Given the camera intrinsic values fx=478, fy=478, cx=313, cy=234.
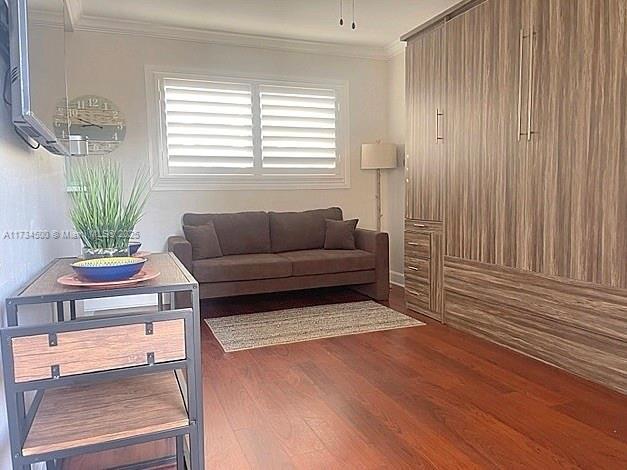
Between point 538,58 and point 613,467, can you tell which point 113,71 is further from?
point 613,467

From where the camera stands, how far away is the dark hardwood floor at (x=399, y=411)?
1.88 m

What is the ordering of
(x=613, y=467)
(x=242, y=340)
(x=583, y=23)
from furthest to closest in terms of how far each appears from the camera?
1. (x=242, y=340)
2. (x=583, y=23)
3. (x=613, y=467)

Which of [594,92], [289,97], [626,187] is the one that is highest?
[289,97]

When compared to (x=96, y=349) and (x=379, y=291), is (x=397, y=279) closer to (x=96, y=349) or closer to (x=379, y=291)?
(x=379, y=291)

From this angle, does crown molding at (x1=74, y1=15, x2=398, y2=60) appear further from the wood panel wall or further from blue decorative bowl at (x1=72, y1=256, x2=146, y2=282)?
blue decorative bowl at (x1=72, y1=256, x2=146, y2=282)

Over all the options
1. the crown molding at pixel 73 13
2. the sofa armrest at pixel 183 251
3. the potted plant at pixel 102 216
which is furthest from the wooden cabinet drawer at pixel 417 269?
the crown molding at pixel 73 13

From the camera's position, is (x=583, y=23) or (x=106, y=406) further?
(x=583, y=23)

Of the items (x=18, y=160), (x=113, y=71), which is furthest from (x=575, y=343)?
(x=113, y=71)

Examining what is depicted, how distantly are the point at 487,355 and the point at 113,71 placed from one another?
13.3 feet

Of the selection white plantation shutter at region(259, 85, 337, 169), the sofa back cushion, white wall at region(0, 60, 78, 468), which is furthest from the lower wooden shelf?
white plantation shutter at region(259, 85, 337, 169)

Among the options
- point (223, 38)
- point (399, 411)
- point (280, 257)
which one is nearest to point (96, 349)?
point (399, 411)

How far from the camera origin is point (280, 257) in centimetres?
447

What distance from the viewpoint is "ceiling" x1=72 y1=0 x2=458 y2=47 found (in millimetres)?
3996

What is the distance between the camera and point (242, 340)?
11.1 ft
